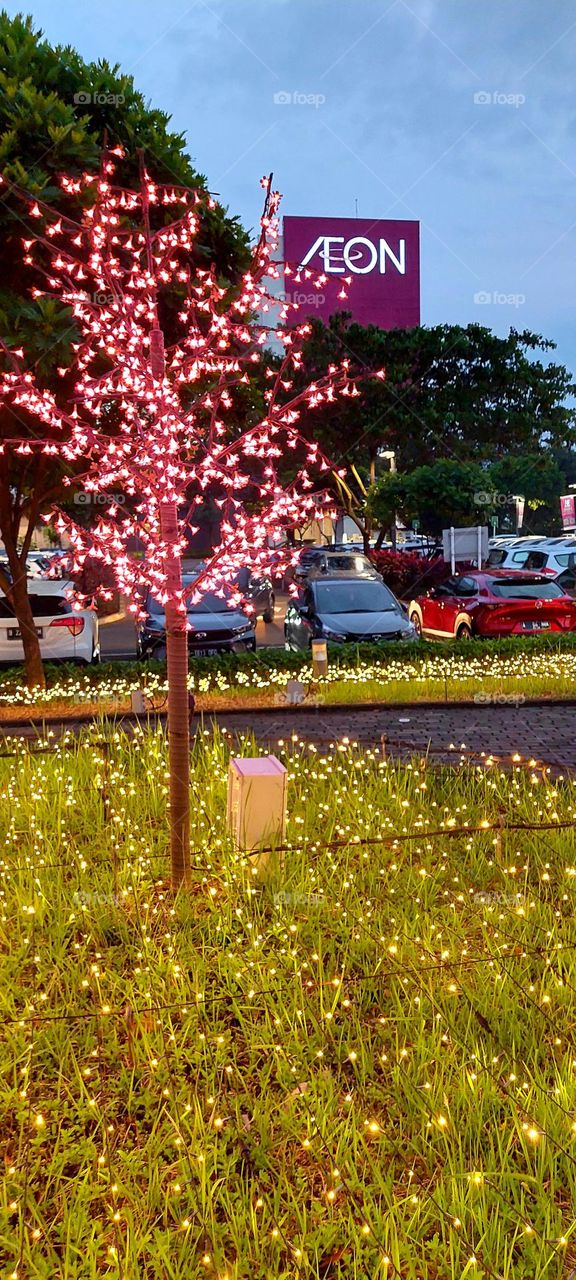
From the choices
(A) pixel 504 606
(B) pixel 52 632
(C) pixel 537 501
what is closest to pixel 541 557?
(A) pixel 504 606

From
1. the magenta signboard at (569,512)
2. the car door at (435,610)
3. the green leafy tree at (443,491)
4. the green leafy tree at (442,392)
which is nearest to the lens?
the car door at (435,610)

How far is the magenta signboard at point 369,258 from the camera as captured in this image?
2758 inches

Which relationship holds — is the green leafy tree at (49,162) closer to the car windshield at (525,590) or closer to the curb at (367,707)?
the curb at (367,707)

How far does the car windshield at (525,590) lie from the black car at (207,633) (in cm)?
461

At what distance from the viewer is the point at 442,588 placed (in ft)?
62.0

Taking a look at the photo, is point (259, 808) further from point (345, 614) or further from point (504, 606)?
point (504, 606)

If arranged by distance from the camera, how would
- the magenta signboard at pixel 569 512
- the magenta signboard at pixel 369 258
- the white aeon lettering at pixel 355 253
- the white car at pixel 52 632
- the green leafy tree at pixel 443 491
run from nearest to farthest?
the white car at pixel 52 632 → the green leafy tree at pixel 443 491 → the magenta signboard at pixel 569 512 → the magenta signboard at pixel 369 258 → the white aeon lettering at pixel 355 253

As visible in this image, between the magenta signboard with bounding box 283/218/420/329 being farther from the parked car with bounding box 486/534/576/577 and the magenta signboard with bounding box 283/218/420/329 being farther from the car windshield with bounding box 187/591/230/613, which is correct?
the car windshield with bounding box 187/591/230/613

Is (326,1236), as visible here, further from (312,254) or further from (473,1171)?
(312,254)

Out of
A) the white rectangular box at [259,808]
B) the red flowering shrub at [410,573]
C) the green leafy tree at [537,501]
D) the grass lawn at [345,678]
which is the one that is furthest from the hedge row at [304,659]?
the green leafy tree at [537,501]

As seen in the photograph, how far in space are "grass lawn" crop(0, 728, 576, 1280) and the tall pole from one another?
0.35 metres

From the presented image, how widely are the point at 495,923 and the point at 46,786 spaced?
11.9 feet

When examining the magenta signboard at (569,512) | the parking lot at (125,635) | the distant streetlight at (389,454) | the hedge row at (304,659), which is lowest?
the parking lot at (125,635)

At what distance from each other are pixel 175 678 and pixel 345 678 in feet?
26.9
